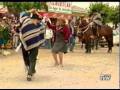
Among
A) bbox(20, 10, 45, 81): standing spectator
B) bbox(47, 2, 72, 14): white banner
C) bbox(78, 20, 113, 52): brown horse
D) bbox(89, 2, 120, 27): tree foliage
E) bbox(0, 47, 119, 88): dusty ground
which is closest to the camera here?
bbox(0, 47, 119, 88): dusty ground

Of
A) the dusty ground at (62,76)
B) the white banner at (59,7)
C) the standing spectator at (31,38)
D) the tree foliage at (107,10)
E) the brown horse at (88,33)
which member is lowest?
the tree foliage at (107,10)

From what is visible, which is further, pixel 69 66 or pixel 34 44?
pixel 69 66

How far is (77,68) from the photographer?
15711mm

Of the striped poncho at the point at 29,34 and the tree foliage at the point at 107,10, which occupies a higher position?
the striped poncho at the point at 29,34

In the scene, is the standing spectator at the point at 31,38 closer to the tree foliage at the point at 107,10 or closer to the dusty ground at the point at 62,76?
the dusty ground at the point at 62,76

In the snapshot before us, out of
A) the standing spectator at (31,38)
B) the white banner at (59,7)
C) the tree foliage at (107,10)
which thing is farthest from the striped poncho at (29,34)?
the tree foliage at (107,10)

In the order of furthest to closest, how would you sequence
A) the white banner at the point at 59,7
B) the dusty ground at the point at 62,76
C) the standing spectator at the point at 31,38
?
the white banner at the point at 59,7 < the standing spectator at the point at 31,38 < the dusty ground at the point at 62,76

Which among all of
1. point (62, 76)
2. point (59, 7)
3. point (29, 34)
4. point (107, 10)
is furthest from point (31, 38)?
point (107, 10)

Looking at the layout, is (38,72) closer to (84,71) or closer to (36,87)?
(84,71)

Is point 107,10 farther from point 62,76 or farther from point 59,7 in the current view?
point 62,76

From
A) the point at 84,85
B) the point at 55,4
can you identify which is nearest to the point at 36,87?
the point at 84,85

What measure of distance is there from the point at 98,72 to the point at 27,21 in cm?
308

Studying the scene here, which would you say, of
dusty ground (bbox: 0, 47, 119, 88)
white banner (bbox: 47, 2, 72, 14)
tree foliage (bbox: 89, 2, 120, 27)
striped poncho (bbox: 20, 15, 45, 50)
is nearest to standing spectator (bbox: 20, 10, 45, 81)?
striped poncho (bbox: 20, 15, 45, 50)

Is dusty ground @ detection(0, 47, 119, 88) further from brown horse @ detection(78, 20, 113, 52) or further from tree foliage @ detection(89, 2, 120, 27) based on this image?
tree foliage @ detection(89, 2, 120, 27)
